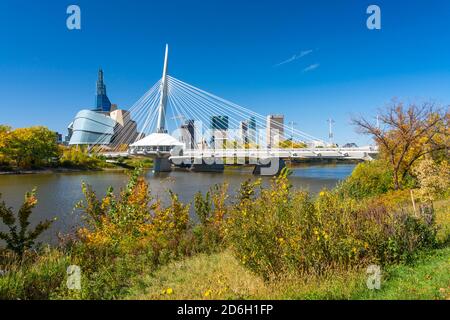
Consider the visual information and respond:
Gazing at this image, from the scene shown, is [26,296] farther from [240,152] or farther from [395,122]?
[240,152]

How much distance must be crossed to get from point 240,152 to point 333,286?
38.4m

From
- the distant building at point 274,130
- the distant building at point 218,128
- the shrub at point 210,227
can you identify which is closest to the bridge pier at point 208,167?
the distant building at point 218,128

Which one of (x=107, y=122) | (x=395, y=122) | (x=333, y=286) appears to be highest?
(x=107, y=122)

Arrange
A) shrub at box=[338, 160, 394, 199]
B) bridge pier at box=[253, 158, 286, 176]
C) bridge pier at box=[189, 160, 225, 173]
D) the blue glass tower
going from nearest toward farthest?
shrub at box=[338, 160, 394, 199], bridge pier at box=[253, 158, 286, 176], bridge pier at box=[189, 160, 225, 173], the blue glass tower

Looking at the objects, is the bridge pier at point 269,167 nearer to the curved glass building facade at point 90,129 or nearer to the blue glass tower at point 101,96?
the curved glass building facade at point 90,129

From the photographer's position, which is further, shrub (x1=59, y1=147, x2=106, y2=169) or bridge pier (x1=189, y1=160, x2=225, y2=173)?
bridge pier (x1=189, y1=160, x2=225, y2=173)

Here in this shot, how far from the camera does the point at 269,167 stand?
44938 millimetres

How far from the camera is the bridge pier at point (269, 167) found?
42841 millimetres

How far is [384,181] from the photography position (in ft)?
49.0

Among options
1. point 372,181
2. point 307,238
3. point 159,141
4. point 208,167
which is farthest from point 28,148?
point 307,238

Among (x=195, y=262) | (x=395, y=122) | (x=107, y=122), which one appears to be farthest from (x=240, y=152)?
(x=107, y=122)

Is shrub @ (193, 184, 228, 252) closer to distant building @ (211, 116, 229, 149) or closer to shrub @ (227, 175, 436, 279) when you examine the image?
shrub @ (227, 175, 436, 279)

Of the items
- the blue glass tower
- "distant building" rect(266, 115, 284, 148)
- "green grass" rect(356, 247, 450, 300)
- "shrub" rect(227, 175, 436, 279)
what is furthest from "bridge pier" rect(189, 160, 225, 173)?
the blue glass tower

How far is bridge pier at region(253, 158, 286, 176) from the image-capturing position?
42841 mm
